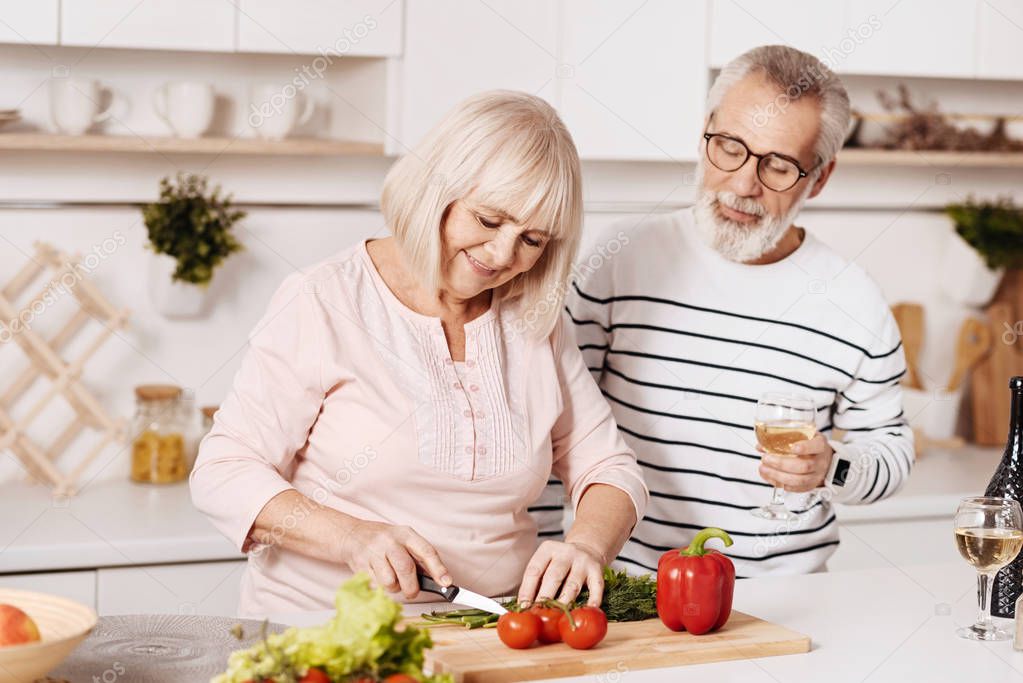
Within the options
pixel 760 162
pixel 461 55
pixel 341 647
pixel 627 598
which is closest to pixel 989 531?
pixel 627 598

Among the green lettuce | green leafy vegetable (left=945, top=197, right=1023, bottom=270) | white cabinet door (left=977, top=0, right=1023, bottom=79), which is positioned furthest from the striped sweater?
green leafy vegetable (left=945, top=197, right=1023, bottom=270)

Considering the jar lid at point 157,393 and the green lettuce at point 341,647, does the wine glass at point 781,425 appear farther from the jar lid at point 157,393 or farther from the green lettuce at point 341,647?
the jar lid at point 157,393

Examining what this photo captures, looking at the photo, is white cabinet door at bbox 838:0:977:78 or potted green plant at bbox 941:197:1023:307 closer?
white cabinet door at bbox 838:0:977:78

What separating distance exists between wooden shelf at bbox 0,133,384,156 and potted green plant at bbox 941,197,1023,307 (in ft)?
5.04

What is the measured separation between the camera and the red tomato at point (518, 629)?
1.32 m

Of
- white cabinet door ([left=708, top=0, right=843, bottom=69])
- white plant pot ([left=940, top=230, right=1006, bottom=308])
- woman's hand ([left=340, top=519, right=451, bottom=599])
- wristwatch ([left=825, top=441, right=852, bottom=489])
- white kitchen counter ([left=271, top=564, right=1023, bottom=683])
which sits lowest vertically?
white kitchen counter ([left=271, top=564, right=1023, bottom=683])

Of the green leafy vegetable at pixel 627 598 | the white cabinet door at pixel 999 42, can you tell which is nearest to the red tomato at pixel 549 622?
the green leafy vegetable at pixel 627 598

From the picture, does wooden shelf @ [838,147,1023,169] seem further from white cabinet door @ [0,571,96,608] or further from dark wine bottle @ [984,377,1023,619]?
white cabinet door @ [0,571,96,608]

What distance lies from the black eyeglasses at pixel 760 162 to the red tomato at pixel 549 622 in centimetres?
78

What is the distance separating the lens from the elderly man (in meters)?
1.84

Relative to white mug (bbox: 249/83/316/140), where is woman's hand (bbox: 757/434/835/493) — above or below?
below

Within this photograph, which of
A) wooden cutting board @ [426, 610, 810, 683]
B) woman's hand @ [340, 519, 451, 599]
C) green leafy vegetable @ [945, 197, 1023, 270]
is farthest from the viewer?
green leafy vegetable @ [945, 197, 1023, 270]

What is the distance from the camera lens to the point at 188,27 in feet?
7.50

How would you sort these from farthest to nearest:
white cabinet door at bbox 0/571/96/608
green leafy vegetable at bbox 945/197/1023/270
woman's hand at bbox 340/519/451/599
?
green leafy vegetable at bbox 945/197/1023/270 < white cabinet door at bbox 0/571/96/608 < woman's hand at bbox 340/519/451/599
